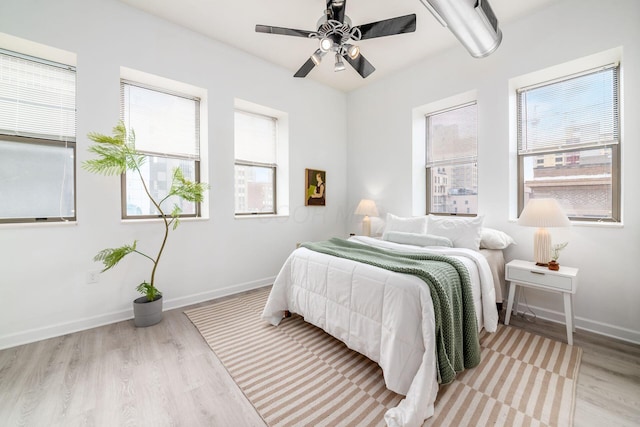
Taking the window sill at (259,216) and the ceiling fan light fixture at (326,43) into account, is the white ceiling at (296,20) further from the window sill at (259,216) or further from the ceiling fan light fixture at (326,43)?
the window sill at (259,216)

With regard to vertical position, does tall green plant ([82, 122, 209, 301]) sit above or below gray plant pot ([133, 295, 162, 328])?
above

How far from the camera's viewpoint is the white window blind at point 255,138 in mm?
3576

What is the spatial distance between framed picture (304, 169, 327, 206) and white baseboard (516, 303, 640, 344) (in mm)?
2980

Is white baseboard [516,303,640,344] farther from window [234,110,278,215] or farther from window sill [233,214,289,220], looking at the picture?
window [234,110,278,215]

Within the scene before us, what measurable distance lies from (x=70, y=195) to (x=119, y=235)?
1.82 ft

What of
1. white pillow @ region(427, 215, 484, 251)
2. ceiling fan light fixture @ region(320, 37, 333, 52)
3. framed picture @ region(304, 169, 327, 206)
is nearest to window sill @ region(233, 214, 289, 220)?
framed picture @ region(304, 169, 327, 206)

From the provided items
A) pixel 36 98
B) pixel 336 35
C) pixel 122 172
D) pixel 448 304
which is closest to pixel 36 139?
pixel 36 98

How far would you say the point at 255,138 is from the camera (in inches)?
147

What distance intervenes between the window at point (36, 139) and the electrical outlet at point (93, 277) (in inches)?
21.9

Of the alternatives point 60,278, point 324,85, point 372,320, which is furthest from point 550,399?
point 324,85

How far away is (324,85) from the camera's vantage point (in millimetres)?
4223

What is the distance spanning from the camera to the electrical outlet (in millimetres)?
2363

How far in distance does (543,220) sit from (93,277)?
13.5 feet

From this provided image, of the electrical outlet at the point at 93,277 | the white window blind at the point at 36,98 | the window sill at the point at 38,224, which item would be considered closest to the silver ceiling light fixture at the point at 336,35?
the white window blind at the point at 36,98
